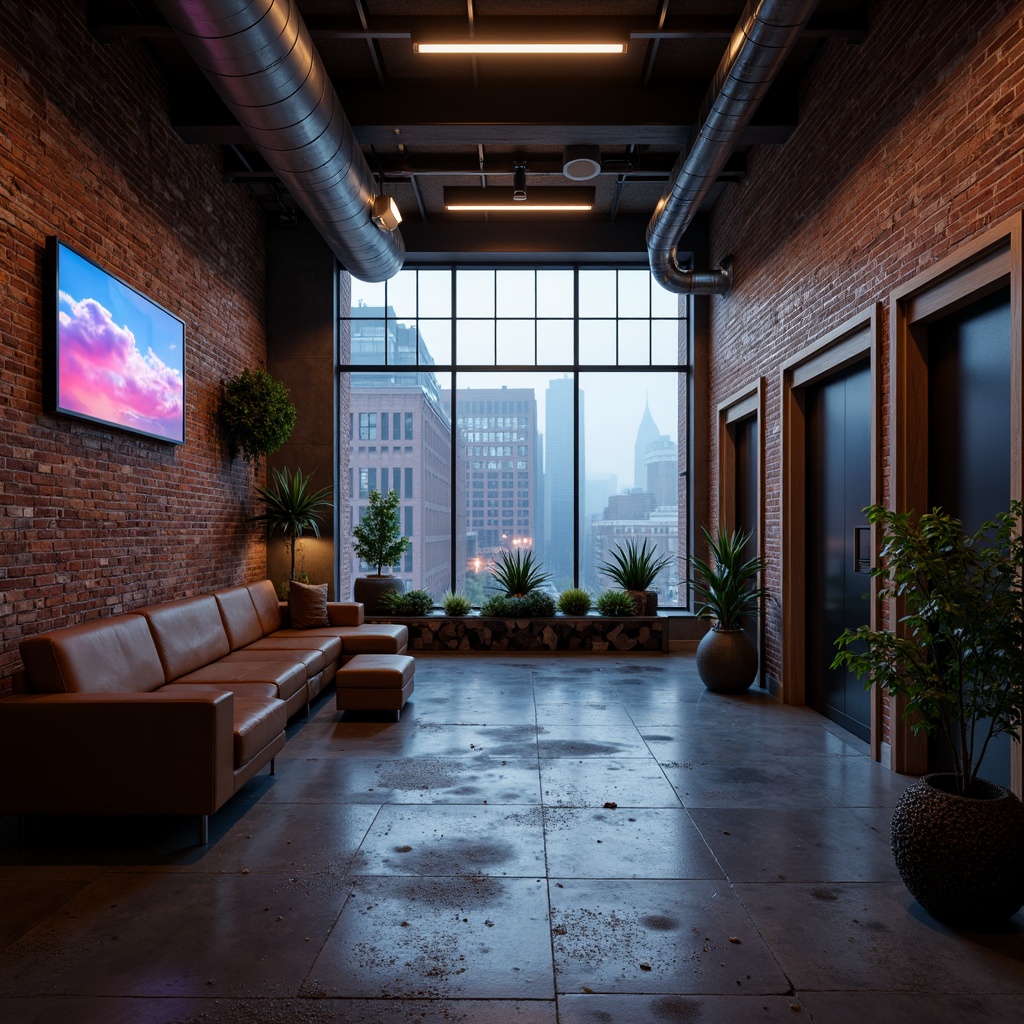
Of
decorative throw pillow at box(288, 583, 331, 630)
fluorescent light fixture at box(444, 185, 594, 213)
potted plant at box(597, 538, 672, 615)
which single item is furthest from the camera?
potted plant at box(597, 538, 672, 615)

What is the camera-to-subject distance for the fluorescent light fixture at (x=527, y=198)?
7.49 meters

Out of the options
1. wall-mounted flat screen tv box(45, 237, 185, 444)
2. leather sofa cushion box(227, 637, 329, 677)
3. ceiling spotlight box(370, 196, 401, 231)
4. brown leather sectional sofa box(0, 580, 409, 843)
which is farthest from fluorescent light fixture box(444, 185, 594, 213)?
brown leather sectional sofa box(0, 580, 409, 843)

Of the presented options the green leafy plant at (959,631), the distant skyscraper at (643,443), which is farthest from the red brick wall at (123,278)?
the distant skyscraper at (643,443)

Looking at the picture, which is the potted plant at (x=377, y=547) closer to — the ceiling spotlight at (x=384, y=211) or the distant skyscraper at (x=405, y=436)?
the distant skyscraper at (x=405, y=436)

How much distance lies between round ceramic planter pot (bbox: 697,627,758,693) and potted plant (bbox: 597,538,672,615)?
2105mm

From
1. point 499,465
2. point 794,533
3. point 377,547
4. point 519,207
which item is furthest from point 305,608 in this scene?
point 519,207

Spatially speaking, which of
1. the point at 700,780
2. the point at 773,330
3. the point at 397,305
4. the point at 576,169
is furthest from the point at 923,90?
the point at 397,305

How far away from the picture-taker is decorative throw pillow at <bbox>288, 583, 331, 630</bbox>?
6.65 meters

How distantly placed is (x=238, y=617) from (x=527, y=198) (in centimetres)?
498

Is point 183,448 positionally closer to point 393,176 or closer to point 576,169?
point 393,176

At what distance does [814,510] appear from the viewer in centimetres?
557

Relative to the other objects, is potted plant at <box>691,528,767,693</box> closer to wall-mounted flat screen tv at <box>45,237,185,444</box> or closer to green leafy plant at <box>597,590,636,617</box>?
green leafy plant at <box>597,590,636,617</box>

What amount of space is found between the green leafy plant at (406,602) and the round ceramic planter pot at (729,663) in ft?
10.8

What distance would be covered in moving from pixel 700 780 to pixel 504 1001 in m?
2.12
